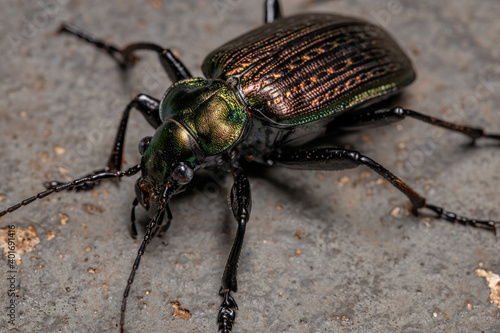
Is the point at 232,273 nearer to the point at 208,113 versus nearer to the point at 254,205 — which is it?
the point at 254,205

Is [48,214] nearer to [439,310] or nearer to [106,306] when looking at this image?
[106,306]

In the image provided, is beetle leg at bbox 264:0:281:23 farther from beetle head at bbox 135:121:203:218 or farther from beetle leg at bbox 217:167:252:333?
beetle leg at bbox 217:167:252:333

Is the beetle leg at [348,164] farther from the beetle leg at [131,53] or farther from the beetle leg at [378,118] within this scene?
the beetle leg at [131,53]

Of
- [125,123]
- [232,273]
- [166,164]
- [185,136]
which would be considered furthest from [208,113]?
[232,273]

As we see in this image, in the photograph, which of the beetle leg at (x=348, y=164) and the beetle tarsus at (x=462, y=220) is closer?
the beetle leg at (x=348, y=164)

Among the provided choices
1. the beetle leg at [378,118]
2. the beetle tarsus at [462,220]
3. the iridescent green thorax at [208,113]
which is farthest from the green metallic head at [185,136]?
the beetle tarsus at [462,220]

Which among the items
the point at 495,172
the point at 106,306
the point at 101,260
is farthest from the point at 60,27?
the point at 495,172

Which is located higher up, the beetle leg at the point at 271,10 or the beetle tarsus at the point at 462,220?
the beetle leg at the point at 271,10
